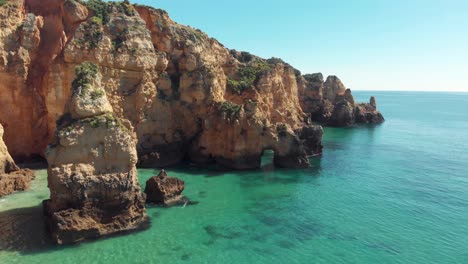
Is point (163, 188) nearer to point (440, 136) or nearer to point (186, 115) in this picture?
point (186, 115)

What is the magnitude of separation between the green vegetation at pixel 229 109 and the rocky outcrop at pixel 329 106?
48.5 metres

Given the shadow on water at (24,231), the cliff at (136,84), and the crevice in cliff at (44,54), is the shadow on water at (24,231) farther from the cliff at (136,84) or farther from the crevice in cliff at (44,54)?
the crevice in cliff at (44,54)

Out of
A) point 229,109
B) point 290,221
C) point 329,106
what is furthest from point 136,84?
point 329,106

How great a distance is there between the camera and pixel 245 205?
110 feet

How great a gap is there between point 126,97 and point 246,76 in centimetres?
2339

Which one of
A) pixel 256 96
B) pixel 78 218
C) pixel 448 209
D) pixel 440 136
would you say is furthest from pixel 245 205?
pixel 440 136

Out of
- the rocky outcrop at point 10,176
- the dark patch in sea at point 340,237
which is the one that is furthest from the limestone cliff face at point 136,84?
the dark patch in sea at point 340,237

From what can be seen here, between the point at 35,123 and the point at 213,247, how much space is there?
1213 inches

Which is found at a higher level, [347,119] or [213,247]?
[347,119]

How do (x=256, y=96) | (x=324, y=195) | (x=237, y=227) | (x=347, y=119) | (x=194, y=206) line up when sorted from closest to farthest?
(x=237, y=227)
(x=194, y=206)
(x=324, y=195)
(x=256, y=96)
(x=347, y=119)

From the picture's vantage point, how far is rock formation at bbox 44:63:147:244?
25.5 m

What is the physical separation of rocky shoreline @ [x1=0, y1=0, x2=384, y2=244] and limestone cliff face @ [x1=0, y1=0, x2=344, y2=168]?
0.42 ft

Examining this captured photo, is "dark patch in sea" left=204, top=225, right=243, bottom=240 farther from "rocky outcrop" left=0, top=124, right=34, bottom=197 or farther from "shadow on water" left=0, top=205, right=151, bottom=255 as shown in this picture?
"rocky outcrop" left=0, top=124, right=34, bottom=197

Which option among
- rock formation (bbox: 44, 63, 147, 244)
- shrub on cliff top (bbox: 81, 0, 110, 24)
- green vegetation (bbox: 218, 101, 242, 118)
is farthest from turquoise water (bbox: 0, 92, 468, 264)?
shrub on cliff top (bbox: 81, 0, 110, 24)
